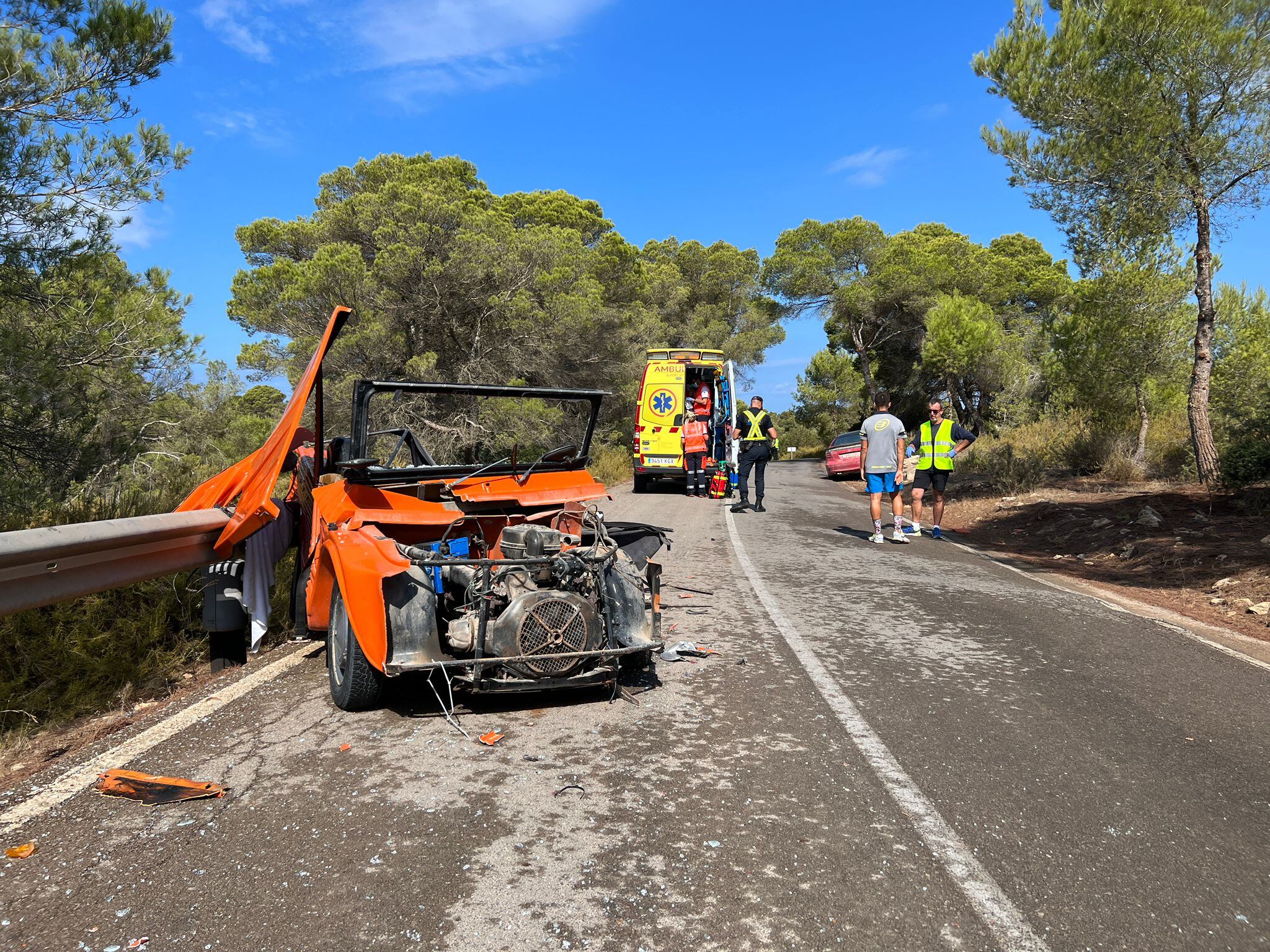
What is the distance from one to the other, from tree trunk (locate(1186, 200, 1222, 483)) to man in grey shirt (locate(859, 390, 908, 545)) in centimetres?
489

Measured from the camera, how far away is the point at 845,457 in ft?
84.3

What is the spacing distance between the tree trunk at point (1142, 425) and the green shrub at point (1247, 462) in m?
3.94

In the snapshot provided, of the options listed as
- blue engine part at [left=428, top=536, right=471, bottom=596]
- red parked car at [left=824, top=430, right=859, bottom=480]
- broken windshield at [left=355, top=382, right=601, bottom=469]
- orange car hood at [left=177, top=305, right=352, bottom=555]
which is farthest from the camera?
red parked car at [left=824, top=430, right=859, bottom=480]

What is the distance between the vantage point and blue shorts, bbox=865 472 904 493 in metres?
11.3

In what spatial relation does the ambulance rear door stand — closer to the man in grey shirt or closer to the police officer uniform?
the police officer uniform

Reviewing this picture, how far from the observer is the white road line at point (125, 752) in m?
3.25

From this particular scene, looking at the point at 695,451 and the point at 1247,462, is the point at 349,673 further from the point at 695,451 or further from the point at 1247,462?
the point at 695,451

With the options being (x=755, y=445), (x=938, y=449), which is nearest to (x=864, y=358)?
(x=755, y=445)

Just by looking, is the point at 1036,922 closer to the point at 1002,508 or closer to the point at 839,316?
the point at 1002,508

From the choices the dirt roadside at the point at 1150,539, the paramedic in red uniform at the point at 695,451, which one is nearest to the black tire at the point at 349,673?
the dirt roadside at the point at 1150,539

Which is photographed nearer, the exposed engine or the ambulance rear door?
the exposed engine

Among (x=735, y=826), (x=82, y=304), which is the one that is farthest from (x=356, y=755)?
(x=82, y=304)

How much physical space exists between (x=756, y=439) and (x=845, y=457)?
12.2 metres

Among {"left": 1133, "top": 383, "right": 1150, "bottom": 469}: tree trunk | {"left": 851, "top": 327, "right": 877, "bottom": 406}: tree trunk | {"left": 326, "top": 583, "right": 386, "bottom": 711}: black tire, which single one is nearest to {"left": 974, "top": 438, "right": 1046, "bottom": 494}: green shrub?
{"left": 1133, "top": 383, "right": 1150, "bottom": 469}: tree trunk
